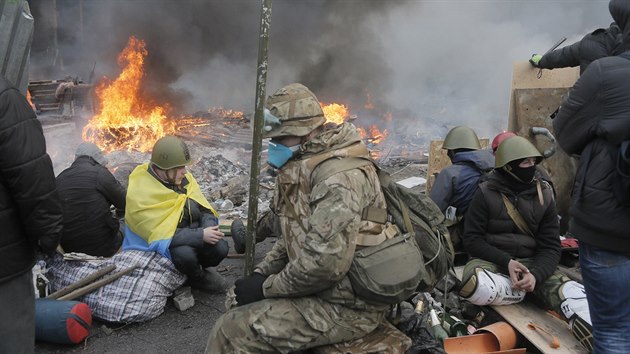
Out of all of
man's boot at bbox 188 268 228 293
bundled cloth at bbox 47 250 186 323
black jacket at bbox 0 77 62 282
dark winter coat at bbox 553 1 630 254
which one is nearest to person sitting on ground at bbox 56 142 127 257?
bundled cloth at bbox 47 250 186 323

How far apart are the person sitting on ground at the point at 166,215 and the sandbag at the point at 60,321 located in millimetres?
755

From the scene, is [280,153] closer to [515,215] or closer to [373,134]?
[515,215]

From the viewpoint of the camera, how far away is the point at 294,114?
8.09 ft

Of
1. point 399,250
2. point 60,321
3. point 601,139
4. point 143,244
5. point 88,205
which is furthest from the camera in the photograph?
point 88,205

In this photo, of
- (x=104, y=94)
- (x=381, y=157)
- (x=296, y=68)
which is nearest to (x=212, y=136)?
(x=104, y=94)

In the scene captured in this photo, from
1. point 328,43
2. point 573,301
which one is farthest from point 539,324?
point 328,43

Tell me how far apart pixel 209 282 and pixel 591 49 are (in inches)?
161

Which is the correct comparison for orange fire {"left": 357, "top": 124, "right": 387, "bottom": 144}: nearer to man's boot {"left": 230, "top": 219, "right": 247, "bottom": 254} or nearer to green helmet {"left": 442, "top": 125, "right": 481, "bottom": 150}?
green helmet {"left": 442, "top": 125, "right": 481, "bottom": 150}

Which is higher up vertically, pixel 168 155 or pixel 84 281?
pixel 168 155

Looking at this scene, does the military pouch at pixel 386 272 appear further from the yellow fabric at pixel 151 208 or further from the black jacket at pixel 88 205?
the black jacket at pixel 88 205

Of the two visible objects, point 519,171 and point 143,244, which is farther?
point 143,244

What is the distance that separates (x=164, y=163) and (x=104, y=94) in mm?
9761

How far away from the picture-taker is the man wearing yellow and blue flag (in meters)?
3.77

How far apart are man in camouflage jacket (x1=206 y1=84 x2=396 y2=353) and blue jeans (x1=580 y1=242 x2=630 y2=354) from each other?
40.7 inches
